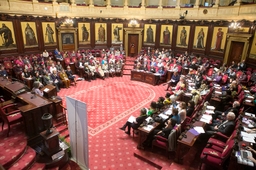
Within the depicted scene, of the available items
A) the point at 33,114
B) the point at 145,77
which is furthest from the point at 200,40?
the point at 33,114

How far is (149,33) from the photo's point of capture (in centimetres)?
1747

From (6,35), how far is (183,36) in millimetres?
13661

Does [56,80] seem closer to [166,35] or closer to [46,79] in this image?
[46,79]

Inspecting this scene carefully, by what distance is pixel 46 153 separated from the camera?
177 inches

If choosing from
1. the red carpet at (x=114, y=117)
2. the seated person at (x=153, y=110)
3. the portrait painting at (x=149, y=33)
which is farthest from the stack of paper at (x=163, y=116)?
the portrait painting at (x=149, y=33)

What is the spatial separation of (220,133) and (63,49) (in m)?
14.0

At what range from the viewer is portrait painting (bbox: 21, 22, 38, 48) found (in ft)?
42.4

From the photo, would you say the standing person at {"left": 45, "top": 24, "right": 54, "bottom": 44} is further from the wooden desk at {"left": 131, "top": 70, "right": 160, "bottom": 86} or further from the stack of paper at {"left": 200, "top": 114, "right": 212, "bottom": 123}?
the stack of paper at {"left": 200, "top": 114, "right": 212, "bottom": 123}

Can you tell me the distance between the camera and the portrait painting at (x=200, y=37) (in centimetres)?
1486

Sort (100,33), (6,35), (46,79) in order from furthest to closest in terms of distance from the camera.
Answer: (100,33)
(6,35)
(46,79)

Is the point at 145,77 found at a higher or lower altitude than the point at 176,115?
lower

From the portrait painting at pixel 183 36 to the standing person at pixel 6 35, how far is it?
43.4 feet

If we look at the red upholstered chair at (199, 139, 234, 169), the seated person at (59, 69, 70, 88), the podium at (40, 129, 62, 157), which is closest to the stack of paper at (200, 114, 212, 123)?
the red upholstered chair at (199, 139, 234, 169)

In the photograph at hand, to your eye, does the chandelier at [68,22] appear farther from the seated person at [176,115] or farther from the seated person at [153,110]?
the seated person at [176,115]
